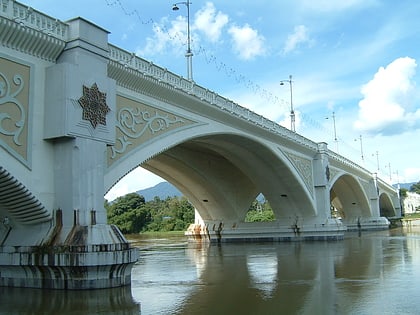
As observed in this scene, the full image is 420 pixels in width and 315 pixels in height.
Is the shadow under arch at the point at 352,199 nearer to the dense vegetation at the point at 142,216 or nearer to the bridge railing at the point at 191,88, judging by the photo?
the dense vegetation at the point at 142,216

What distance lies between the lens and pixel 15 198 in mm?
12109

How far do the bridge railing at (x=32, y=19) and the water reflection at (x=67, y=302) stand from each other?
6.63 metres


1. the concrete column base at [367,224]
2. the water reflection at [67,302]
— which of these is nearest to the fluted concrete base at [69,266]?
the water reflection at [67,302]

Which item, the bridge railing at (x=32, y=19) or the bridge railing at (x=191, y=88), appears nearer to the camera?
the bridge railing at (x=32, y=19)

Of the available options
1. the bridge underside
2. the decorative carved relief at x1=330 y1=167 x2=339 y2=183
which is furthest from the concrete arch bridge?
the decorative carved relief at x1=330 y1=167 x2=339 y2=183

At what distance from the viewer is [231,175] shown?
35.8m

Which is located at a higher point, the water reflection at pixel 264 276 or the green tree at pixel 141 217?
the green tree at pixel 141 217

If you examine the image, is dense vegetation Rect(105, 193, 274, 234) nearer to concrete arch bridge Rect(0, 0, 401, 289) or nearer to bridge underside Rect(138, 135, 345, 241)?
bridge underside Rect(138, 135, 345, 241)

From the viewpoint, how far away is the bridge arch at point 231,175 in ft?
96.8

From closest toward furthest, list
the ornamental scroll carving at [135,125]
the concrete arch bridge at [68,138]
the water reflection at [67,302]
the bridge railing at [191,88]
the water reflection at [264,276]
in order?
1. the water reflection at [67,302]
2. the concrete arch bridge at [68,138]
3. the water reflection at [264,276]
4. the ornamental scroll carving at [135,125]
5. the bridge railing at [191,88]

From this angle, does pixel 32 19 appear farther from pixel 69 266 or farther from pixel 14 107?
pixel 69 266

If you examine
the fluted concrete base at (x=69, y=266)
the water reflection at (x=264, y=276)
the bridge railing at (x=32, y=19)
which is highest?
the bridge railing at (x=32, y=19)

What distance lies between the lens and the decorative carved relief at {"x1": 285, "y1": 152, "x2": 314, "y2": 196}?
1303 inches

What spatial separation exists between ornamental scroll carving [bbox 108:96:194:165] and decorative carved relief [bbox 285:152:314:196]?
15747 mm
